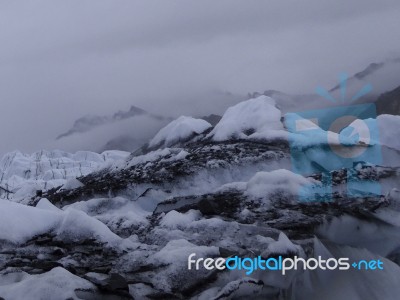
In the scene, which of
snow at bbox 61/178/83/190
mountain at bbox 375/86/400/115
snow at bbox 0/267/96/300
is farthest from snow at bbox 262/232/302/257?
mountain at bbox 375/86/400/115

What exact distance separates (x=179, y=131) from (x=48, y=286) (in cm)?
946

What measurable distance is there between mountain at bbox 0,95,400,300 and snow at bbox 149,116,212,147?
276 centimetres

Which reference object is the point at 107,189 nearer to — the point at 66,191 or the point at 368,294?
the point at 66,191

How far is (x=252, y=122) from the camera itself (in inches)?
535

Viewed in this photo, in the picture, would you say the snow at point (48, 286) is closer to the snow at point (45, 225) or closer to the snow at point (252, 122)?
the snow at point (45, 225)

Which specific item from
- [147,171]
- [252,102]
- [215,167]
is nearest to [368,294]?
[215,167]

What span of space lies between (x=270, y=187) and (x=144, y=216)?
265 centimetres

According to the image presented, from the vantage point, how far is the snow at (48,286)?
5.36 metres

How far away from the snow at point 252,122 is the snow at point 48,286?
25.8 ft

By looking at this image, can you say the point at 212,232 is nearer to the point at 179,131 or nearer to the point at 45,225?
the point at 45,225

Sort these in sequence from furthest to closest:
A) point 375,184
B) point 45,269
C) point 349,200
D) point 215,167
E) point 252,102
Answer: point 252,102 < point 215,167 < point 375,184 < point 349,200 < point 45,269

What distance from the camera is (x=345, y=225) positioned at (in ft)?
24.9

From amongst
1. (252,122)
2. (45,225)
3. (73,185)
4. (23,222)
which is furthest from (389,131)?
(23,222)

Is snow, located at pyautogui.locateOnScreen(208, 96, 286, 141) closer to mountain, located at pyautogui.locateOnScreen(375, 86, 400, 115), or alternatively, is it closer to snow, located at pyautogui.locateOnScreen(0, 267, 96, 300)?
snow, located at pyautogui.locateOnScreen(0, 267, 96, 300)
